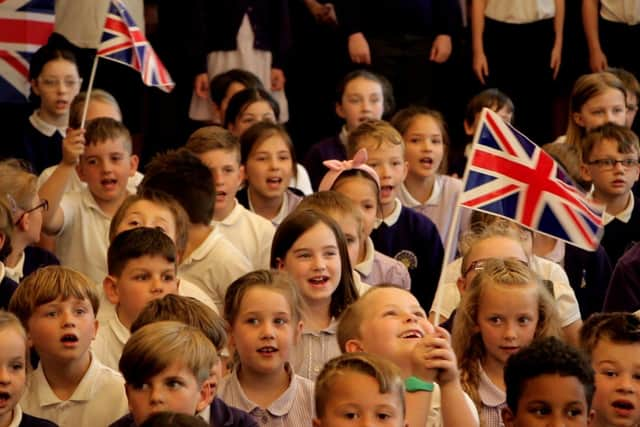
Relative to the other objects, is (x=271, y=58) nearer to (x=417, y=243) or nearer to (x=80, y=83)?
(x=80, y=83)

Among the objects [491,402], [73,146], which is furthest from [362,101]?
[491,402]

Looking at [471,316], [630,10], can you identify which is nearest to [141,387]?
[471,316]

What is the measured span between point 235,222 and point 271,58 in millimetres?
3275

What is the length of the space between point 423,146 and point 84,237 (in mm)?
2116

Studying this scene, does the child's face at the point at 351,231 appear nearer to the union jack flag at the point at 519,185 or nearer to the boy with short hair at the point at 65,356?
the union jack flag at the point at 519,185

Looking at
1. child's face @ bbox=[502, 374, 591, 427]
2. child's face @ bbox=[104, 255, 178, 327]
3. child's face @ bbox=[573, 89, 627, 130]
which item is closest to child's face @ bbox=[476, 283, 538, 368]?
child's face @ bbox=[502, 374, 591, 427]

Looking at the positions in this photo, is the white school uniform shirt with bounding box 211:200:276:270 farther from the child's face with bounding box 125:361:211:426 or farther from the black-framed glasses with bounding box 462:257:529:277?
the child's face with bounding box 125:361:211:426

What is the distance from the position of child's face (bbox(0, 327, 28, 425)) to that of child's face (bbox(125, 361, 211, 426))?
398 millimetres

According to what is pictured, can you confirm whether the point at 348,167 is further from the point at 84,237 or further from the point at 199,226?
the point at 84,237

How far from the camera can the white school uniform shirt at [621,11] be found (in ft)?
36.4

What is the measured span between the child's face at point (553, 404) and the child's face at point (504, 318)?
79cm

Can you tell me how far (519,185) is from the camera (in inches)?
239

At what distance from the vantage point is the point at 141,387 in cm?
546

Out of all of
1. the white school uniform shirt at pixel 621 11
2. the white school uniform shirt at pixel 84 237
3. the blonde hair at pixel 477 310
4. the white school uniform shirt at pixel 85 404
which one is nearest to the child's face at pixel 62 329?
the white school uniform shirt at pixel 85 404
